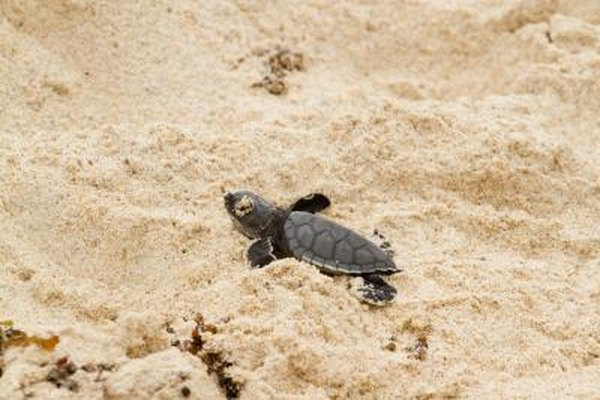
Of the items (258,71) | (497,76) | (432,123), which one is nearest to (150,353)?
(432,123)

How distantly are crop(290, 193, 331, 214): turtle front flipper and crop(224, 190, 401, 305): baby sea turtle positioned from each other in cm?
3

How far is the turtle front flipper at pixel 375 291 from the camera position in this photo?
2.94m

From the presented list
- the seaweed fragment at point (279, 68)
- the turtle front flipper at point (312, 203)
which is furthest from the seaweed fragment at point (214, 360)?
the seaweed fragment at point (279, 68)

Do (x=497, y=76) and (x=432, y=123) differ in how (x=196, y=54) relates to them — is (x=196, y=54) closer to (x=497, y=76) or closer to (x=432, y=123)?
(x=432, y=123)

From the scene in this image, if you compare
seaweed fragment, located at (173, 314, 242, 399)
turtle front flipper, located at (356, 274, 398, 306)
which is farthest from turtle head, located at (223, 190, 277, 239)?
seaweed fragment, located at (173, 314, 242, 399)

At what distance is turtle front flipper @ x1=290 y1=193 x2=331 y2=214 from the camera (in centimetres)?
340

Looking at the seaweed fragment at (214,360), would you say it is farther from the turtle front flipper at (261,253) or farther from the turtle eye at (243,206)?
the turtle eye at (243,206)

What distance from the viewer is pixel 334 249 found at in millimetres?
3072

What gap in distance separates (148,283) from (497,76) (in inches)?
108

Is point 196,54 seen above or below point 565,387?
above

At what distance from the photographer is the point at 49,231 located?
314 centimetres

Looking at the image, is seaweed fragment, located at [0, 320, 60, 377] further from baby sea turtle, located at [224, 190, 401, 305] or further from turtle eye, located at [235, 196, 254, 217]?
turtle eye, located at [235, 196, 254, 217]

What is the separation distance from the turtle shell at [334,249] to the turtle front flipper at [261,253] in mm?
90

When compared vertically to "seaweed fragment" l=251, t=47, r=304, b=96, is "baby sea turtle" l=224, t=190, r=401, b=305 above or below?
below
